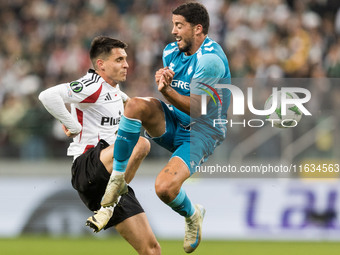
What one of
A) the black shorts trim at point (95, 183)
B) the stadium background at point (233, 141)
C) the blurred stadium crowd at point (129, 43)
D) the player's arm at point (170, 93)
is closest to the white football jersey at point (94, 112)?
the black shorts trim at point (95, 183)

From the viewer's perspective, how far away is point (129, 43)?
51.4ft

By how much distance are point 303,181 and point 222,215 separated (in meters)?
1.53

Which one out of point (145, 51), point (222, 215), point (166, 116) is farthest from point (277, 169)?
point (166, 116)

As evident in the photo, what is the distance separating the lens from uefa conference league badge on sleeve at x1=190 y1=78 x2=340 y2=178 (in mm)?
12109

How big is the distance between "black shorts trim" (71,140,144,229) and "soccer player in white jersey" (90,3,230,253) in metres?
0.28

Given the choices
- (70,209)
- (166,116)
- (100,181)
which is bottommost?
(70,209)

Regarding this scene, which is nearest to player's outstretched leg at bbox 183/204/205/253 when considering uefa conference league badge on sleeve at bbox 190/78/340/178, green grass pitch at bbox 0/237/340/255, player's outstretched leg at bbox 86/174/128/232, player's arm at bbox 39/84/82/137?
player's outstretched leg at bbox 86/174/128/232

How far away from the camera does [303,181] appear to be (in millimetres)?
12547

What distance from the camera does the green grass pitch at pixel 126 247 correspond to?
457 inches

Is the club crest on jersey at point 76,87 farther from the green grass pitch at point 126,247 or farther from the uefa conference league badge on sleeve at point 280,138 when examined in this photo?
the uefa conference league badge on sleeve at point 280,138

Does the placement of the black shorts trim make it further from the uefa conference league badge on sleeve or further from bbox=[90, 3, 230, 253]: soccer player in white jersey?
the uefa conference league badge on sleeve

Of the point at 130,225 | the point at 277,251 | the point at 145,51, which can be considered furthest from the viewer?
the point at 145,51

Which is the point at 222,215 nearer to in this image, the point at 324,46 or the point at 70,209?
the point at 70,209

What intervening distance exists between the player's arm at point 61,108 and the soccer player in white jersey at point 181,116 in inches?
21.9
